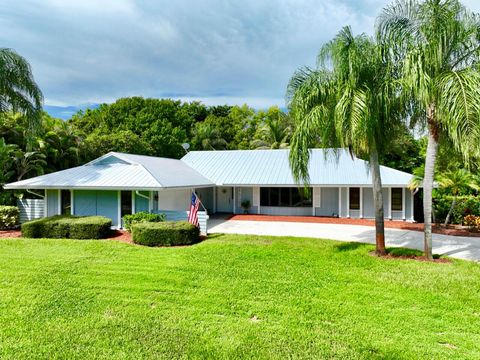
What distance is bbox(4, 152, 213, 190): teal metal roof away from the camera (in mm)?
15380

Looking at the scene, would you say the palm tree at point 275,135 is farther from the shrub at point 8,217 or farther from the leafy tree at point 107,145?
the shrub at point 8,217

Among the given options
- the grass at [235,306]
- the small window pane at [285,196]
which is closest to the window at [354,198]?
the small window pane at [285,196]

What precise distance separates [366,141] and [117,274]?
7.65 m

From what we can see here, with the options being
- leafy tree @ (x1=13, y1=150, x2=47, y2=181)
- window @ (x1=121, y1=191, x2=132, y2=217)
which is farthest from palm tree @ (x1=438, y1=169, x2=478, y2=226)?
leafy tree @ (x1=13, y1=150, x2=47, y2=181)

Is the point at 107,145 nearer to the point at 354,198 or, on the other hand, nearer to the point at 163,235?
the point at 163,235

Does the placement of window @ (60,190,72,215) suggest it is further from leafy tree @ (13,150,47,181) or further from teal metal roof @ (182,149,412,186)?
teal metal roof @ (182,149,412,186)

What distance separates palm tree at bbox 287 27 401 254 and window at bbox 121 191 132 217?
29.6ft

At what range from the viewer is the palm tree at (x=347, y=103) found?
30.6 feet

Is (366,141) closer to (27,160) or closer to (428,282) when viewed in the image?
(428,282)

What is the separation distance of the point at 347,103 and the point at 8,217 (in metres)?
15.6

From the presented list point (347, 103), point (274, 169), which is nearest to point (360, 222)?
point (274, 169)

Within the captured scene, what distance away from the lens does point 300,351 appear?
15.5 ft

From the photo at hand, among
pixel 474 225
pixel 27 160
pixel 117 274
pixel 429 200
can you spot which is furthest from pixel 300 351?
pixel 27 160

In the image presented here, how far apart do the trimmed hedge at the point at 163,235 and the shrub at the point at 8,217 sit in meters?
7.33
